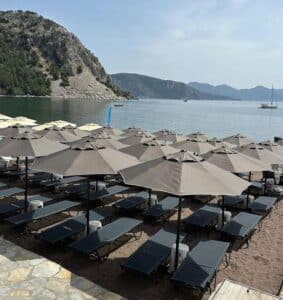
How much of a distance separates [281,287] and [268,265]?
3.71ft

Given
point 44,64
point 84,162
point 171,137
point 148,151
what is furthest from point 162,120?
point 44,64

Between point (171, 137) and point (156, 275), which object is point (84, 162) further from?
point (171, 137)

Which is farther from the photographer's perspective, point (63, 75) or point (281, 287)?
point (63, 75)

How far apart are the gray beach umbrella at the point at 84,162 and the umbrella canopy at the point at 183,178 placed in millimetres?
721

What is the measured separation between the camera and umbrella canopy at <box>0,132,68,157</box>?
32.0 ft

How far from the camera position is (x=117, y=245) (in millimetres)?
9102

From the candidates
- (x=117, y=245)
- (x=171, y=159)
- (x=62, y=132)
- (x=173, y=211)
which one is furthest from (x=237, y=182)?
(x=62, y=132)

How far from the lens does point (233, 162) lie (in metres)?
10.1

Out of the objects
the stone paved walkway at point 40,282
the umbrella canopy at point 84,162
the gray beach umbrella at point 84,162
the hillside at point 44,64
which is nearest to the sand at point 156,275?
the stone paved walkway at point 40,282

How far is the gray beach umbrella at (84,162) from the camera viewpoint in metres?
8.09

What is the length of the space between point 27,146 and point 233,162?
568 cm

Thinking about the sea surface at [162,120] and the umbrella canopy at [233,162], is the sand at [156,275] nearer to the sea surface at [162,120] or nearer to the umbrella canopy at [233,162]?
the umbrella canopy at [233,162]

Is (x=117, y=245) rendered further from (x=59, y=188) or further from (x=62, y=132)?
(x=62, y=132)

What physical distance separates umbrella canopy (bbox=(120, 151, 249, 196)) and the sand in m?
1.96
